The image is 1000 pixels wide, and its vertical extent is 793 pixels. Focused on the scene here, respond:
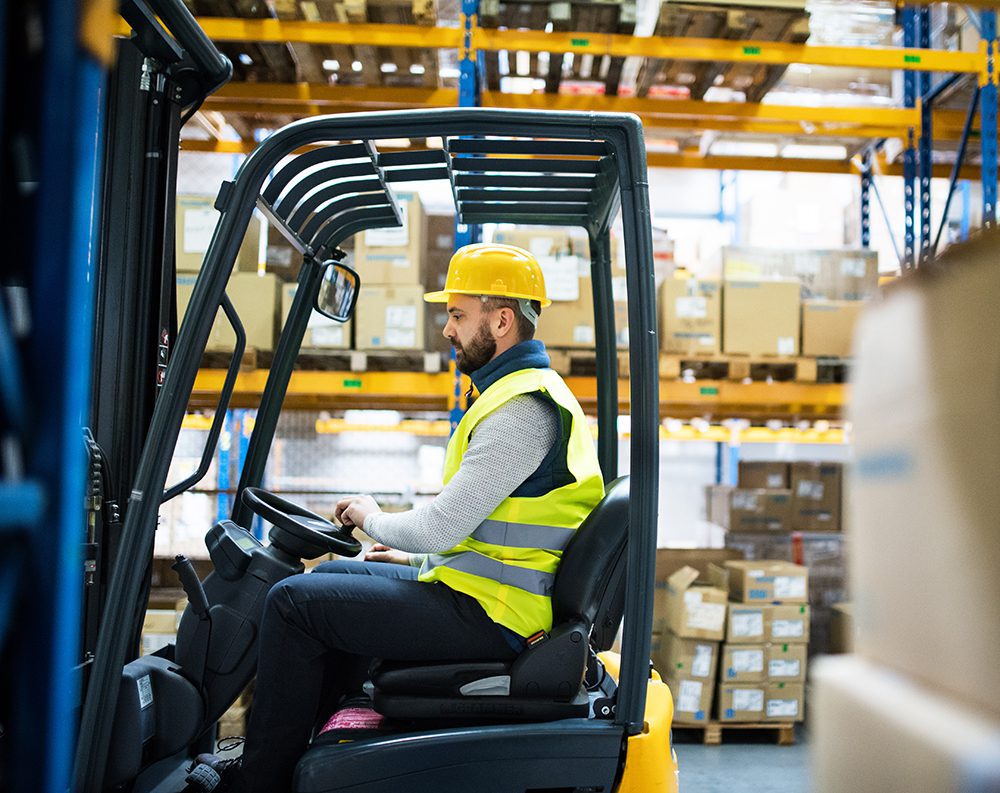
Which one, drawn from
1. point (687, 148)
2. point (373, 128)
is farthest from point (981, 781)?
point (687, 148)

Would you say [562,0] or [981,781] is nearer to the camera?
[981,781]

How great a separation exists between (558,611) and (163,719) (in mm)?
1228

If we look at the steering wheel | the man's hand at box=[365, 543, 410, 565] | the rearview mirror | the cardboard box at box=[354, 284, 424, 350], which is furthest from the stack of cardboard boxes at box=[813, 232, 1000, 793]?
the cardboard box at box=[354, 284, 424, 350]

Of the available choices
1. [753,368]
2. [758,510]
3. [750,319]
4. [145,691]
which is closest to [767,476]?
[758,510]

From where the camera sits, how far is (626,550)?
2607 millimetres

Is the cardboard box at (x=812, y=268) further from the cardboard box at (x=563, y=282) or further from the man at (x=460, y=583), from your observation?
the man at (x=460, y=583)

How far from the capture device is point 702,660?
5.93 m

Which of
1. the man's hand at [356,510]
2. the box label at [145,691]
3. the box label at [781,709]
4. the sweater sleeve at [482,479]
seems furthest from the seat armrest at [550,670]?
the box label at [781,709]

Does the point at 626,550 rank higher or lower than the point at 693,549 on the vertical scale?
higher

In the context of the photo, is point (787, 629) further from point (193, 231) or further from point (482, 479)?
point (193, 231)

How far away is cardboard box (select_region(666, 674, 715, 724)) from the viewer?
19.4ft

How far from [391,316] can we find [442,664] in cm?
353

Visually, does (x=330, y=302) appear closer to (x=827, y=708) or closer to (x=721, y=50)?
(x=827, y=708)

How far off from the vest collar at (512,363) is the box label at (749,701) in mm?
4056
